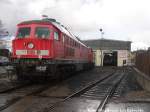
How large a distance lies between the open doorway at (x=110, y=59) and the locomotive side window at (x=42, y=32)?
45.6 m

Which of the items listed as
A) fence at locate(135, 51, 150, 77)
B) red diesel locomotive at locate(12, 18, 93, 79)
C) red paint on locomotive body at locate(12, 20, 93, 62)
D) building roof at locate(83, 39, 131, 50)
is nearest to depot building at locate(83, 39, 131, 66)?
building roof at locate(83, 39, 131, 50)

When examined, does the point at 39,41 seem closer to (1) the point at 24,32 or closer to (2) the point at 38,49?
(2) the point at 38,49

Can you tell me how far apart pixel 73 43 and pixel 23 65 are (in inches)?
325

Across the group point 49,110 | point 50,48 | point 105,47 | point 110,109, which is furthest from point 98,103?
point 105,47

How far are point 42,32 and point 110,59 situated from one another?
46230 mm

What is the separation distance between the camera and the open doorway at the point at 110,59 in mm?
65250

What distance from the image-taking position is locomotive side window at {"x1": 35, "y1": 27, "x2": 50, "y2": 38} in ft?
66.4

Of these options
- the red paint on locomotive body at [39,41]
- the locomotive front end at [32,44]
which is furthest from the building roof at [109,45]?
the locomotive front end at [32,44]

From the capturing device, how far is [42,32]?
20.4 metres

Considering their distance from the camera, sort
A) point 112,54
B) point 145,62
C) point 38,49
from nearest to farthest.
Answer: point 38,49
point 145,62
point 112,54

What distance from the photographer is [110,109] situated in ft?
38.7

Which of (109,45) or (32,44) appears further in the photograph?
(109,45)

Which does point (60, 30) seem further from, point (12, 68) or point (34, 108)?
point (34, 108)

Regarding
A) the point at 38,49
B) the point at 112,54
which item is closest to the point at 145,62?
the point at 38,49
